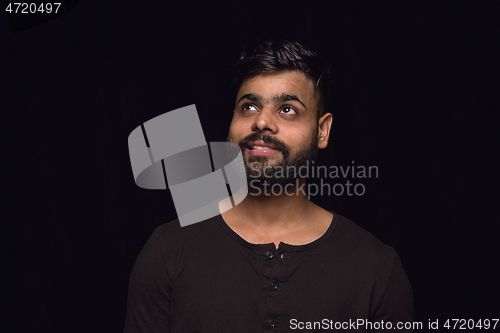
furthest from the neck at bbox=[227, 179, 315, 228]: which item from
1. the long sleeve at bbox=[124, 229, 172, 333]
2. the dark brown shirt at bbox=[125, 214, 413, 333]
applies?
the long sleeve at bbox=[124, 229, 172, 333]

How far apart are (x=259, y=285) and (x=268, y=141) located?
20.4 inches

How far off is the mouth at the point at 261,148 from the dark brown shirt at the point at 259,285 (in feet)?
1.05

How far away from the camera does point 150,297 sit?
1826 mm

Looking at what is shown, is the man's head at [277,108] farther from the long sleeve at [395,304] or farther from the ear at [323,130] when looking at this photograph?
the long sleeve at [395,304]

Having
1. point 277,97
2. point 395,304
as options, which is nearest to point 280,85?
point 277,97

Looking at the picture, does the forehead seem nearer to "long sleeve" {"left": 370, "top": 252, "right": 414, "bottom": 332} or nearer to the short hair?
the short hair

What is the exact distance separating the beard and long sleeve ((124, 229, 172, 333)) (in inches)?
18.4

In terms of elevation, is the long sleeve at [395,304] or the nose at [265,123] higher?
the nose at [265,123]

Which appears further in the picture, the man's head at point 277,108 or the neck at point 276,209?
the neck at point 276,209

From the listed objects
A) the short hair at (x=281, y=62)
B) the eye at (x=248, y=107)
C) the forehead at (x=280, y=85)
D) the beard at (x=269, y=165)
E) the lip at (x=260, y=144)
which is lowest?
the beard at (x=269, y=165)

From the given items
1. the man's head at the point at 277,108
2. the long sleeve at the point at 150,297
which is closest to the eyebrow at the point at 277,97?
the man's head at the point at 277,108

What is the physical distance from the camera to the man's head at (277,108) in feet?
5.83

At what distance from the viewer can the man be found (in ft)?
5.73

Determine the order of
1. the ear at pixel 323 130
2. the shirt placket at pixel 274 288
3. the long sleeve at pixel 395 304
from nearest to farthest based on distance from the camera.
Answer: the shirt placket at pixel 274 288, the long sleeve at pixel 395 304, the ear at pixel 323 130
